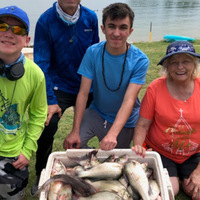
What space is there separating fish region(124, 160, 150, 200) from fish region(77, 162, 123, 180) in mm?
75

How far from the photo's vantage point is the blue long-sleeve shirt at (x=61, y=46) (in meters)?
3.09

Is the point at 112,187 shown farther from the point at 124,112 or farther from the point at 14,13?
the point at 14,13

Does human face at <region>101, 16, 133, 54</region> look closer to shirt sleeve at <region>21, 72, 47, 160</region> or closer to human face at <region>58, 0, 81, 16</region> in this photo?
human face at <region>58, 0, 81, 16</region>

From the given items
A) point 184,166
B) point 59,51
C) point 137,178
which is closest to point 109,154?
point 137,178

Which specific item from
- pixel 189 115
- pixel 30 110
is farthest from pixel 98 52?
pixel 189 115

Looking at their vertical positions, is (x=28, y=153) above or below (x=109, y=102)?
below

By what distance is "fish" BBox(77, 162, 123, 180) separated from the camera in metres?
2.05

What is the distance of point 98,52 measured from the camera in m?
2.97

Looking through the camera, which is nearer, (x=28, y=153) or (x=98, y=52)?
(x=28, y=153)

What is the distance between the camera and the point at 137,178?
1.99 metres

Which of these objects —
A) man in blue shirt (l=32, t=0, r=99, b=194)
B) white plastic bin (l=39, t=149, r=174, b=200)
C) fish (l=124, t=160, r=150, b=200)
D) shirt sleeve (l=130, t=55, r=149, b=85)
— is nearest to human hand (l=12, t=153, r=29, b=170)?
white plastic bin (l=39, t=149, r=174, b=200)

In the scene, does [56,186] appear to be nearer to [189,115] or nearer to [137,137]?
[137,137]

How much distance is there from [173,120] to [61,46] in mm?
1647

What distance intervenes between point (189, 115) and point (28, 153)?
1723mm
